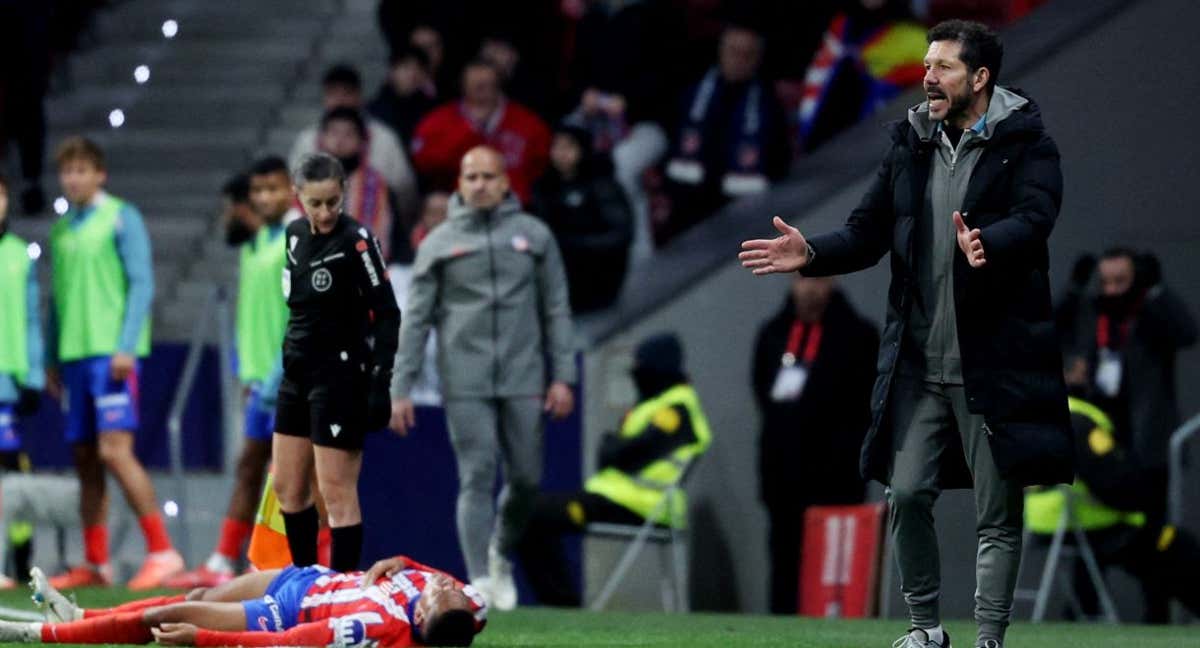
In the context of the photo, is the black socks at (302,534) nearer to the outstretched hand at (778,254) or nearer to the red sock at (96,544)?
the outstretched hand at (778,254)

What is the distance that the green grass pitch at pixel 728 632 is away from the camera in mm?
9805

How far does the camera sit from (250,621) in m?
8.70

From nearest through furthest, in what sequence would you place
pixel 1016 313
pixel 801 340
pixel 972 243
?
pixel 972 243
pixel 1016 313
pixel 801 340

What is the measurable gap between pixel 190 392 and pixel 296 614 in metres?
7.19

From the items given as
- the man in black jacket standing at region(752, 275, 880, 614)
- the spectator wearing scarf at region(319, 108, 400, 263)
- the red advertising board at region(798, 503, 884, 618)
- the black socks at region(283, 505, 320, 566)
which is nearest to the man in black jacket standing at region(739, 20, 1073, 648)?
the black socks at region(283, 505, 320, 566)

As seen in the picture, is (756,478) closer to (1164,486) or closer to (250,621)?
(1164,486)

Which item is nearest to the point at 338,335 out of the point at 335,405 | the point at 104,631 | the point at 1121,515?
the point at 335,405

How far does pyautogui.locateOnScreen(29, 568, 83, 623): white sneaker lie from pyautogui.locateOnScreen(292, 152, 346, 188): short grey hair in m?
2.09

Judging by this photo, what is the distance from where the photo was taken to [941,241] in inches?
328

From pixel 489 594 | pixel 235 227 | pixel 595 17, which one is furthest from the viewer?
pixel 595 17

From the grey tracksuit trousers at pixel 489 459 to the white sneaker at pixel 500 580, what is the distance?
0.20ft

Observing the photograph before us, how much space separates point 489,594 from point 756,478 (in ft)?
9.22

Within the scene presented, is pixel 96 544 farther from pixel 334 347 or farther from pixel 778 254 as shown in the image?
pixel 778 254

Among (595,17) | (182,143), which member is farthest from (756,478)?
Result: (182,143)
